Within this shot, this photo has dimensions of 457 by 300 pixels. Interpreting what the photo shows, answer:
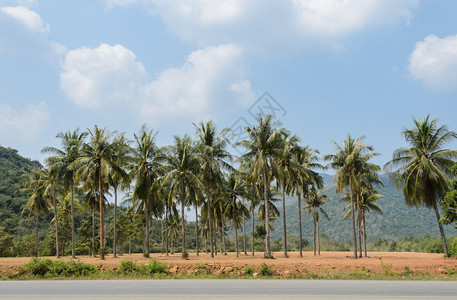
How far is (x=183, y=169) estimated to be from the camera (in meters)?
35.5

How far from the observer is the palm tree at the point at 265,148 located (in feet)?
112

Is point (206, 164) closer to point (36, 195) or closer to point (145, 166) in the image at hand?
point (145, 166)

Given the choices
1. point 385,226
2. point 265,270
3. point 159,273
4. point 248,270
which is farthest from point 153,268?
point 385,226

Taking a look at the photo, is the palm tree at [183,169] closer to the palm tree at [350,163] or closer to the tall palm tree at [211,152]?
the tall palm tree at [211,152]

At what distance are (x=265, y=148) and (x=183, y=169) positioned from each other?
8.35 metres

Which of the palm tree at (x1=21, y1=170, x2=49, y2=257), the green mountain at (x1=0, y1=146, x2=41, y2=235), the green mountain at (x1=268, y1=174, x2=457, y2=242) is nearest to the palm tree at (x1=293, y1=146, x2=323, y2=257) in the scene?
the palm tree at (x1=21, y1=170, x2=49, y2=257)

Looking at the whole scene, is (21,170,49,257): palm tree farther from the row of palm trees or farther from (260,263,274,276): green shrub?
(260,263,274,276): green shrub

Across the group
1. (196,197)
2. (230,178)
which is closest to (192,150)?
(196,197)

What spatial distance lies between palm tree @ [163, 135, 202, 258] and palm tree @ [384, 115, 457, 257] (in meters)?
19.3

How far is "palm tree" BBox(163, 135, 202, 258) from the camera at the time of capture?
34.9 m

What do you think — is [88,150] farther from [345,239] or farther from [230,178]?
[345,239]

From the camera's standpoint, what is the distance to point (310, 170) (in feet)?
140

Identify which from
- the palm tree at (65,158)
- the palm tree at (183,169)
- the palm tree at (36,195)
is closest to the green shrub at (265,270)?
the palm tree at (183,169)
